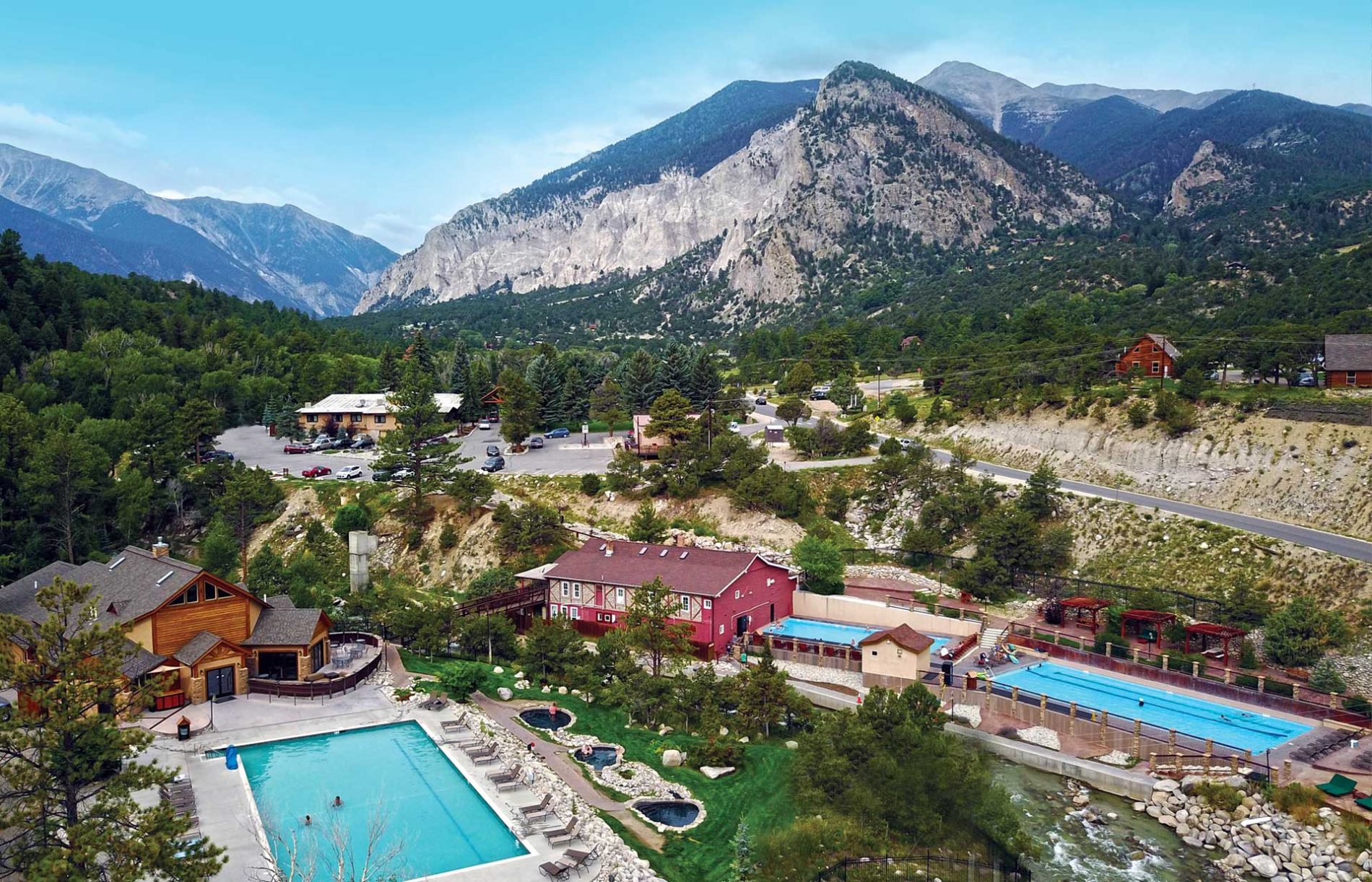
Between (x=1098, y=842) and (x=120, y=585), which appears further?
(x=120, y=585)

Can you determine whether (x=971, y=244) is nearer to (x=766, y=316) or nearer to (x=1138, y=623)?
(x=766, y=316)

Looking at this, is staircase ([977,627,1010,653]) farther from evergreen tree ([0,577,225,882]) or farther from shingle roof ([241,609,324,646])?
evergreen tree ([0,577,225,882])

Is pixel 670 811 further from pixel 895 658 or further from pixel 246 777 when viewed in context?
pixel 895 658

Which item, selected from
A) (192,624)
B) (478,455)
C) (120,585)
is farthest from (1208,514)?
(478,455)

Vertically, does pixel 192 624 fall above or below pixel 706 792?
above

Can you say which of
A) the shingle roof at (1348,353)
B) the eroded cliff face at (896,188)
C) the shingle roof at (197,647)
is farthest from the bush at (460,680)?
the eroded cliff face at (896,188)

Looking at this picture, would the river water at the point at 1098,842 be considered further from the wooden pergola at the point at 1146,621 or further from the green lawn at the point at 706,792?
the wooden pergola at the point at 1146,621
